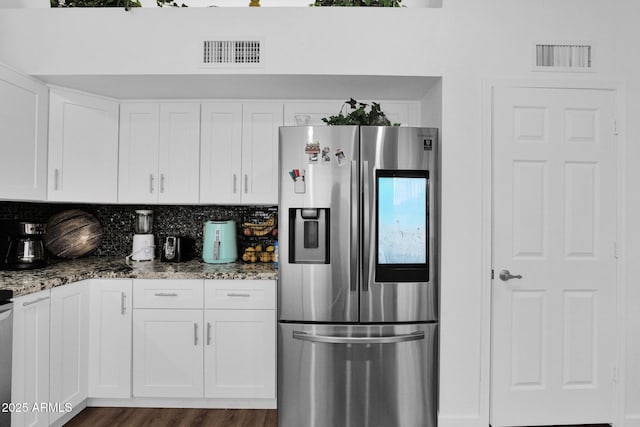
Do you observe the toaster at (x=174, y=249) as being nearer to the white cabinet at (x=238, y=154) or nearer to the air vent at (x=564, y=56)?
the white cabinet at (x=238, y=154)

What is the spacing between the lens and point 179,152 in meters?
2.92

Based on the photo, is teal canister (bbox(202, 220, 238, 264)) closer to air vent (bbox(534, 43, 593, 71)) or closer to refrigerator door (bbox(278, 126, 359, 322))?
refrigerator door (bbox(278, 126, 359, 322))

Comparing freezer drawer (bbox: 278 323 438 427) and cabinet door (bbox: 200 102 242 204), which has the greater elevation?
cabinet door (bbox: 200 102 242 204)

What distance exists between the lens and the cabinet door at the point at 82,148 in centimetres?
265

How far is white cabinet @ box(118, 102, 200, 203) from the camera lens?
292 centimetres

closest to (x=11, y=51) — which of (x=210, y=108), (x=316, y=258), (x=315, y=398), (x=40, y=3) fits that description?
(x=40, y=3)

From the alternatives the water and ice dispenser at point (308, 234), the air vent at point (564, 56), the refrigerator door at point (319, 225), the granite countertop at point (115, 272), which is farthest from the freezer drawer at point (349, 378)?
the air vent at point (564, 56)

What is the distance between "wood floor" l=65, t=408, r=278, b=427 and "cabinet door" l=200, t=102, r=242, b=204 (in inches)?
57.9

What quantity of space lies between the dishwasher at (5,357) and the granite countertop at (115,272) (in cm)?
11

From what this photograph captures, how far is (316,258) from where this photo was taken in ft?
7.54

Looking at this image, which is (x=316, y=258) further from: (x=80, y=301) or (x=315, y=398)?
(x=80, y=301)

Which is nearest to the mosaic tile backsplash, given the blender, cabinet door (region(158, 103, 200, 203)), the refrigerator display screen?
the blender

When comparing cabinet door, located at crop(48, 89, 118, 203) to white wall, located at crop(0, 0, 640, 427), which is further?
cabinet door, located at crop(48, 89, 118, 203)

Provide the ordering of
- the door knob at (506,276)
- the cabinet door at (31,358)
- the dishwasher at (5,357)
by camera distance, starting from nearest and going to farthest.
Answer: the dishwasher at (5,357), the cabinet door at (31,358), the door knob at (506,276)
